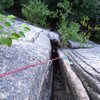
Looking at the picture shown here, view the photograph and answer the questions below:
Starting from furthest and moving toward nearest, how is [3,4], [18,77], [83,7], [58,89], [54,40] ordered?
[83,7] → [3,4] → [54,40] → [58,89] → [18,77]

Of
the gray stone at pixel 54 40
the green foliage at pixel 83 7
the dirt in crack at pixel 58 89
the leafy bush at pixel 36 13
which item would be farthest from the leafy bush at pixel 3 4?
the dirt in crack at pixel 58 89

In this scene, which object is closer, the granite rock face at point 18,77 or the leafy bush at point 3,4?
the granite rock face at point 18,77

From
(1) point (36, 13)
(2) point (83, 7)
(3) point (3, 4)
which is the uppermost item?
(2) point (83, 7)

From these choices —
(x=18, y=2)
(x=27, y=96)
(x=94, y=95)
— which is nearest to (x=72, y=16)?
(x=18, y=2)

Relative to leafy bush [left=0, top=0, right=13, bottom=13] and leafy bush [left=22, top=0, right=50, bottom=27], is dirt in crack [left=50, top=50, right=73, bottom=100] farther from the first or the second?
leafy bush [left=0, top=0, right=13, bottom=13]

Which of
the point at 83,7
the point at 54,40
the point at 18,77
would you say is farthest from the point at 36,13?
the point at 18,77

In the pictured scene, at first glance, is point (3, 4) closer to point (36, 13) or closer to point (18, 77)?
point (36, 13)

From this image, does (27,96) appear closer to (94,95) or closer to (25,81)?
(25,81)

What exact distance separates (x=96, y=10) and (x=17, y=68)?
8.65 m

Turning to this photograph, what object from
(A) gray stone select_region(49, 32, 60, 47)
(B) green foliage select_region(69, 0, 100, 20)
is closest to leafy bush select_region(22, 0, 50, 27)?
(B) green foliage select_region(69, 0, 100, 20)

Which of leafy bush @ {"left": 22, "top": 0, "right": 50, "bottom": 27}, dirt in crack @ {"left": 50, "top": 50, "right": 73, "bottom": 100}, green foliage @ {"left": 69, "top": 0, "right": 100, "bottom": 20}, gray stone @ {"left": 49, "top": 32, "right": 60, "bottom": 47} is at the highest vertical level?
green foliage @ {"left": 69, "top": 0, "right": 100, "bottom": 20}

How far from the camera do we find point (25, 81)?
81.2 inches

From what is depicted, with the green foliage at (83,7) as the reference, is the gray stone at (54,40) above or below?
below

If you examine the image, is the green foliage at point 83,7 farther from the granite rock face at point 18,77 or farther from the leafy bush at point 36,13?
the granite rock face at point 18,77
